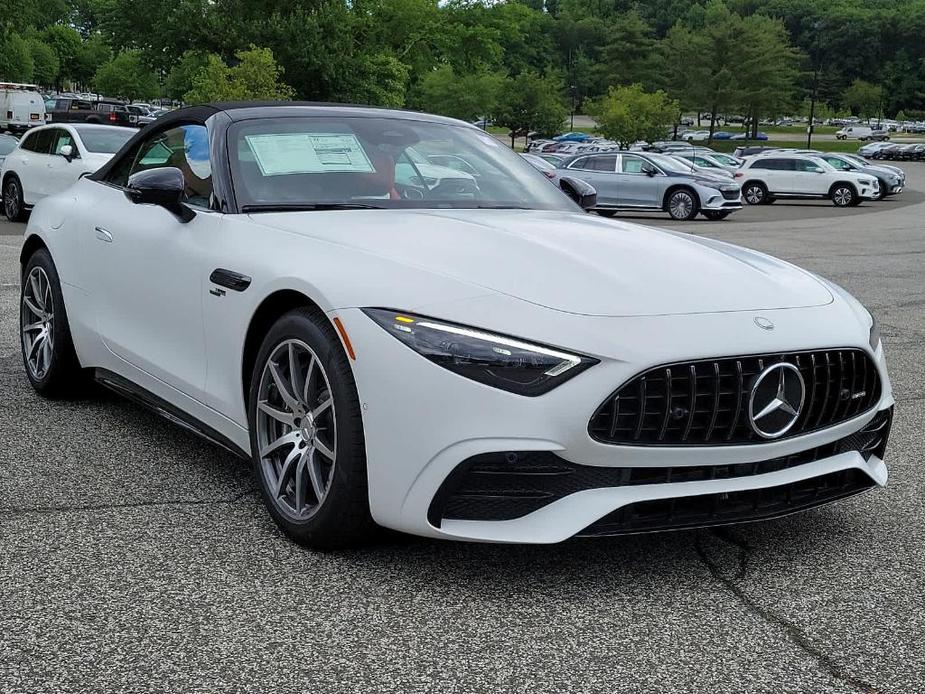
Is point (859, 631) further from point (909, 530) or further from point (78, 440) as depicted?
point (78, 440)

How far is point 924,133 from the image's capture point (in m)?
122

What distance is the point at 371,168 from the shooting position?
4.63 m

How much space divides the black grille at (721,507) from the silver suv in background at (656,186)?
74.9 ft

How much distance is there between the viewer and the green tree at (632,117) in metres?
61.6

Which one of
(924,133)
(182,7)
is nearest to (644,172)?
(182,7)

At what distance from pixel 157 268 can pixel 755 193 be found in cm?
3223

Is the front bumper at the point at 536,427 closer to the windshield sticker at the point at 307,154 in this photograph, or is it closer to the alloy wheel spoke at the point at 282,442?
the alloy wheel spoke at the point at 282,442

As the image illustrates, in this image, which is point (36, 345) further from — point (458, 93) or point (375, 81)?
point (458, 93)

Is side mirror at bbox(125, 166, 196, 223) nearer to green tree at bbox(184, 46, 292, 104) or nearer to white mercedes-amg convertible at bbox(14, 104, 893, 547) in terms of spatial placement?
white mercedes-amg convertible at bbox(14, 104, 893, 547)

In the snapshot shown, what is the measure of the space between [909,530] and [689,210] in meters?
22.7

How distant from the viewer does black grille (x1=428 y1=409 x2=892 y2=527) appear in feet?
10.4

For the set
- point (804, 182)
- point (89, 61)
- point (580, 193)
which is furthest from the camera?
point (89, 61)

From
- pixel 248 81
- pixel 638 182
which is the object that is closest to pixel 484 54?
pixel 248 81

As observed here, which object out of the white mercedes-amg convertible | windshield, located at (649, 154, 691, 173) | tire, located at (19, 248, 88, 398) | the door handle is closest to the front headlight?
the white mercedes-amg convertible
